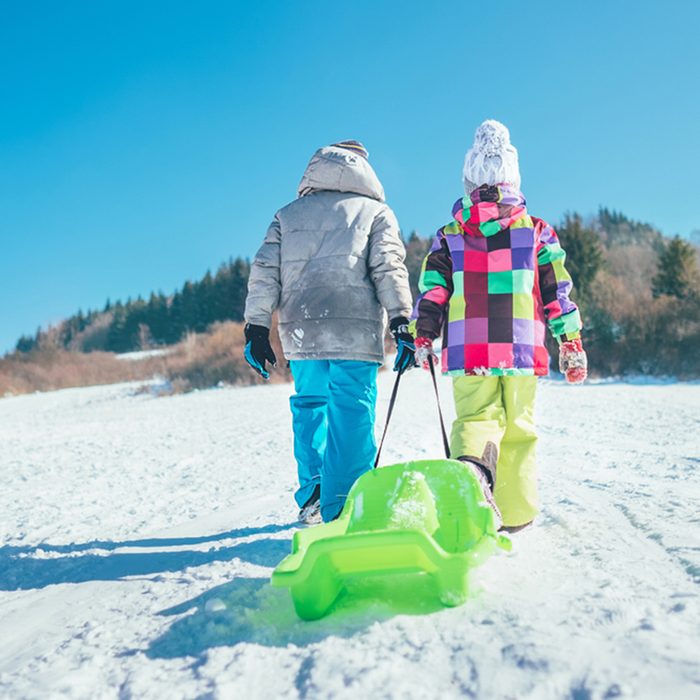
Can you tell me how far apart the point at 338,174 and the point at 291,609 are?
6.47 ft

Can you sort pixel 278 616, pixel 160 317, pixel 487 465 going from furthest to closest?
1. pixel 160 317
2. pixel 487 465
3. pixel 278 616

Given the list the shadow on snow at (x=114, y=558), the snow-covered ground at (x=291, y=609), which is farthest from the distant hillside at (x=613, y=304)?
the shadow on snow at (x=114, y=558)

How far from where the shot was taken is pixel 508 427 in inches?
84.9

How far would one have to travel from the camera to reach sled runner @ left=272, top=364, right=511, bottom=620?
129 centimetres

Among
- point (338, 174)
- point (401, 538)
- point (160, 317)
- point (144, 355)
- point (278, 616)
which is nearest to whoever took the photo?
point (401, 538)

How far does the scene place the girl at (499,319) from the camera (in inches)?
83.0

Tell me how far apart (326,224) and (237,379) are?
1216 cm

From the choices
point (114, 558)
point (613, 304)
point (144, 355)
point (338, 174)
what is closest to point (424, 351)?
point (338, 174)

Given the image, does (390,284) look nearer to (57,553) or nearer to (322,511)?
(322,511)

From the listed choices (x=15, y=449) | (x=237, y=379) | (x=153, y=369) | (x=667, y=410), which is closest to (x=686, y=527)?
(x=667, y=410)

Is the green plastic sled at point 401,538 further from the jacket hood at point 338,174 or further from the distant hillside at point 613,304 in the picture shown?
the distant hillside at point 613,304

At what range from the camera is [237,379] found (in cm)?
1445

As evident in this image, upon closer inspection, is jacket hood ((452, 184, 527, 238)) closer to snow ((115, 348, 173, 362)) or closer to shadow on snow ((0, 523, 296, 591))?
shadow on snow ((0, 523, 296, 591))

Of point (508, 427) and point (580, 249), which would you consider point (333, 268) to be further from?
point (580, 249)
